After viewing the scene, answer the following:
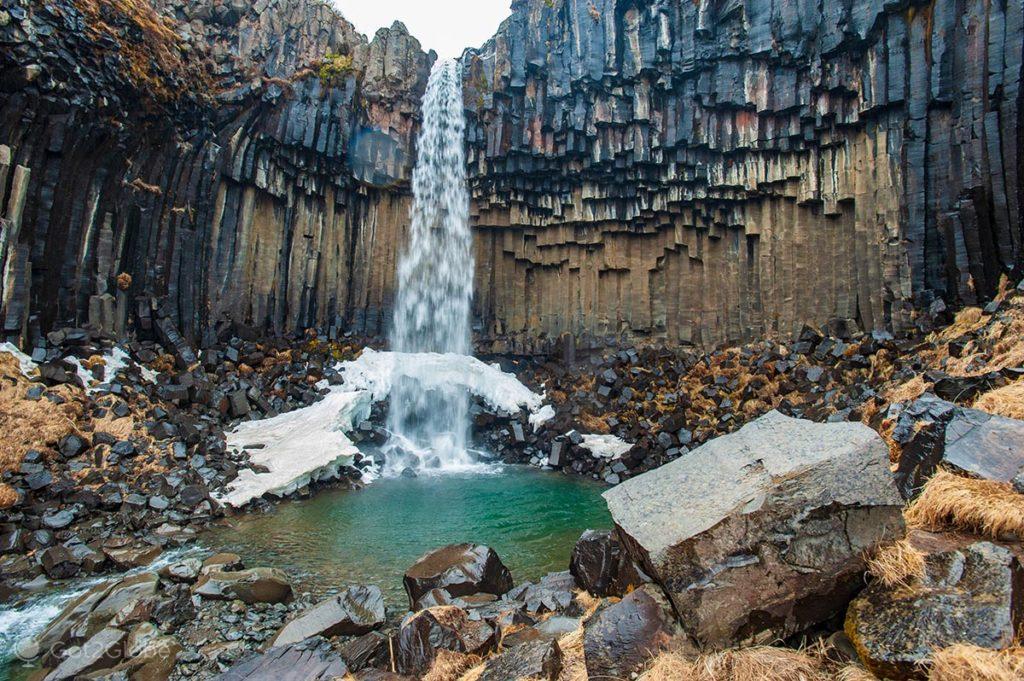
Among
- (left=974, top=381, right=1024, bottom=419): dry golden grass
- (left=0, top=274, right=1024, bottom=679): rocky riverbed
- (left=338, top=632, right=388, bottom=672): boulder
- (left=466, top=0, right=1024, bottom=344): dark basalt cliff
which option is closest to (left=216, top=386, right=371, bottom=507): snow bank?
(left=0, top=274, right=1024, bottom=679): rocky riverbed

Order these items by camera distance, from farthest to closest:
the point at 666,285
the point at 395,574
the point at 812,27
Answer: the point at 666,285 → the point at 812,27 → the point at 395,574

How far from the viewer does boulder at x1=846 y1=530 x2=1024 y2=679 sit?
9.27 feet

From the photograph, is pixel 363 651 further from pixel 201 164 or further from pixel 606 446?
pixel 201 164

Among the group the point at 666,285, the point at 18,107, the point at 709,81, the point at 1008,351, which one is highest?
the point at 709,81

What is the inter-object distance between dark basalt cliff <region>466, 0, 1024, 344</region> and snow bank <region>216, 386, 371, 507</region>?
8.78 meters

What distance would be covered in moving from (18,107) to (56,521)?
9016 millimetres

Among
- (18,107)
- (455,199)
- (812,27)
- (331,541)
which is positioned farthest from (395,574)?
(812,27)

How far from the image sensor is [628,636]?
3705 mm

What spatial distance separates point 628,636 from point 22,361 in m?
13.6

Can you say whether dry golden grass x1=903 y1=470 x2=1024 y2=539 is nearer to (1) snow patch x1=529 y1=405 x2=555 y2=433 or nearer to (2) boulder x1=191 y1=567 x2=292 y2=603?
(2) boulder x1=191 y1=567 x2=292 y2=603

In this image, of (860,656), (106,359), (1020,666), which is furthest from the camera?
(106,359)

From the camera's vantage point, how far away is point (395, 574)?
816 centimetres

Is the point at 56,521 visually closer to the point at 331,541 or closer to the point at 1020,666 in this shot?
the point at 331,541

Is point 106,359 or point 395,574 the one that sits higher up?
point 106,359
